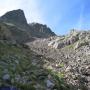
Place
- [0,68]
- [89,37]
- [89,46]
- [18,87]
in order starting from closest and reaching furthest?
[18,87] < [0,68] < [89,46] < [89,37]

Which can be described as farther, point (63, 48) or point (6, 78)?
point (63, 48)

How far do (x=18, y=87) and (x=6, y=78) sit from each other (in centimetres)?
119

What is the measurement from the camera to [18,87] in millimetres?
22172

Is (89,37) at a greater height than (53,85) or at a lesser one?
greater

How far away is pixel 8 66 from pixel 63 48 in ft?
115

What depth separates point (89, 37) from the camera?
58969mm

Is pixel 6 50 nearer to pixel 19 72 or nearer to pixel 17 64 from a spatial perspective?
pixel 17 64

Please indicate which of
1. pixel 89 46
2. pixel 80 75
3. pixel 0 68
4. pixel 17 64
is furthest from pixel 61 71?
pixel 89 46

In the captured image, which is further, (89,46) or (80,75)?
(89,46)

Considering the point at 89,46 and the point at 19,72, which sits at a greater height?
the point at 89,46

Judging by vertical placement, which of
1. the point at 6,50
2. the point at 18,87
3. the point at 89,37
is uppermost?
the point at 89,37

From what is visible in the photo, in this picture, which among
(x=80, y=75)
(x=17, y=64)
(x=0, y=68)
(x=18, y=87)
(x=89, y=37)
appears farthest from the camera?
(x=89, y=37)

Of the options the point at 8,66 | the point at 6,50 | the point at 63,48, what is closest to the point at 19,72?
the point at 8,66

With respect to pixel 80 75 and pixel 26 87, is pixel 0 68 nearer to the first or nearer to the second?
pixel 26 87
